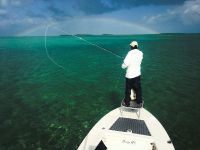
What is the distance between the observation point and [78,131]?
41.2 feet

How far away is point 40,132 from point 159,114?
24.1 ft

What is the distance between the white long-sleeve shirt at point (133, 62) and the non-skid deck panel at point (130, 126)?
6.41 feet

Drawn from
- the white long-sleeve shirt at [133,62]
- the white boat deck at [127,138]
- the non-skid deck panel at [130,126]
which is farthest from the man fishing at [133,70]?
the non-skid deck panel at [130,126]

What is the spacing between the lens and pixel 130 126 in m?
9.29

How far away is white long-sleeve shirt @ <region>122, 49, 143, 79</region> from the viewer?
9.89 meters

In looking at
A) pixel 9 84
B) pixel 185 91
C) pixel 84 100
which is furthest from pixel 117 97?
pixel 9 84

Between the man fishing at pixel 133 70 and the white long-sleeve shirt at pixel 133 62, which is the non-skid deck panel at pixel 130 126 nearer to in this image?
the man fishing at pixel 133 70

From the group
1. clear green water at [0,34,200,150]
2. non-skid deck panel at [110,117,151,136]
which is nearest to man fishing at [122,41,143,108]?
non-skid deck panel at [110,117,151,136]

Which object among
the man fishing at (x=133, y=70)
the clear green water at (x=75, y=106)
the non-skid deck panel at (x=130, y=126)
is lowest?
the clear green water at (x=75, y=106)

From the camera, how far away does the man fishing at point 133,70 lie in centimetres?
990

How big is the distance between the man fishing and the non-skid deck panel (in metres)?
0.97

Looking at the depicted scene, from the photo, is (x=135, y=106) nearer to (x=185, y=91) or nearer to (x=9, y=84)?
(x=185, y=91)

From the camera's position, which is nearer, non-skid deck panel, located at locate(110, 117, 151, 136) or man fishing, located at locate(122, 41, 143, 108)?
non-skid deck panel, located at locate(110, 117, 151, 136)

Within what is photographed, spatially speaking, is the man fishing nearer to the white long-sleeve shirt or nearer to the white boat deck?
the white long-sleeve shirt
